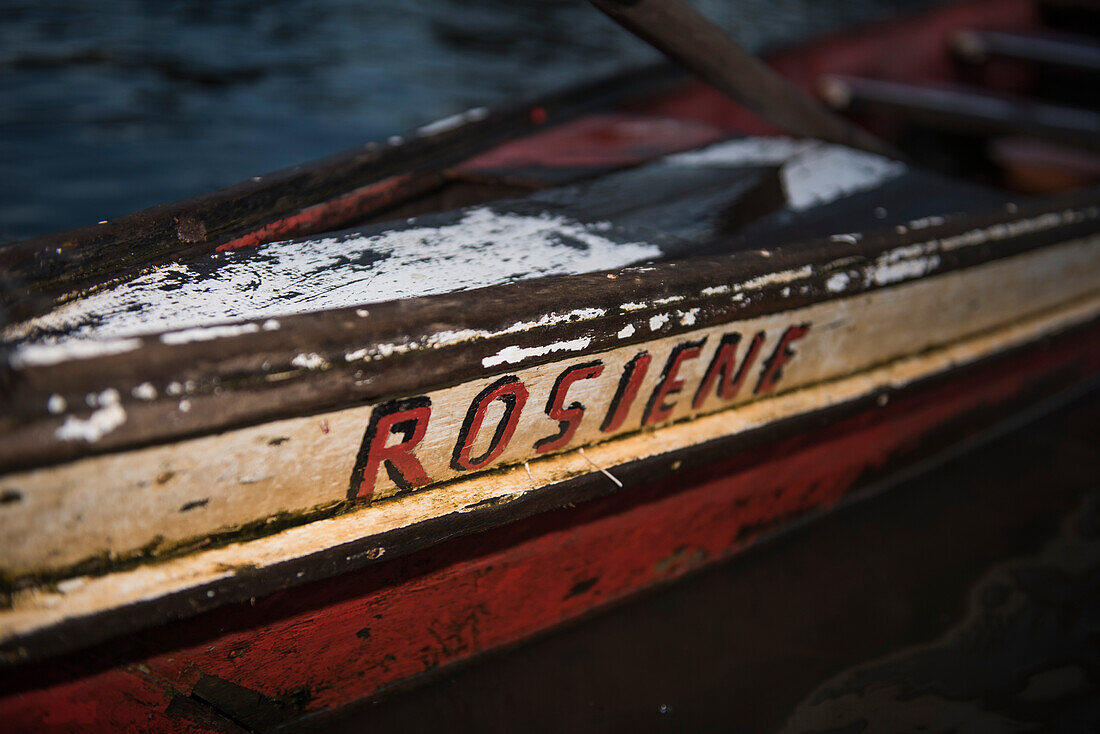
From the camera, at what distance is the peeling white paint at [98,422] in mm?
1023

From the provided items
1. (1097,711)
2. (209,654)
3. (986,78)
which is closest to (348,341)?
(209,654)

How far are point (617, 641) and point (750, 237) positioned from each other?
3.64ft

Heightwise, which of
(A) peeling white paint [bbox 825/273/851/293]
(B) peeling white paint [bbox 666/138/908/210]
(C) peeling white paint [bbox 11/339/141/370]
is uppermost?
(C) peeling white paint [bbox 11/339/141/370]

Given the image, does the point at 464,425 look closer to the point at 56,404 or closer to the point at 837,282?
the point at 56,404

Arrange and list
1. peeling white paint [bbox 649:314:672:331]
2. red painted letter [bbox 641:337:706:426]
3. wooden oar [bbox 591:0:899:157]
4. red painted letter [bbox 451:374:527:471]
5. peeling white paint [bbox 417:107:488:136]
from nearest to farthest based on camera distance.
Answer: red painted letter [bbox 451:374:527:471] < peeling white paint [bbox 649:314:672:331] < red painted letter [bbox 641:337:706:426] < wooden oar [bbox 591:0:899:157] < peeling white paint [bbox 417:107:488:136]

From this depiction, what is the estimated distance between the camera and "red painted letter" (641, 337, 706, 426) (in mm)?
1652

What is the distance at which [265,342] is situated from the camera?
1146 millimetres

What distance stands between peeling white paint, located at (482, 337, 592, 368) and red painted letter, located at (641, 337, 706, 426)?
0.27 metres

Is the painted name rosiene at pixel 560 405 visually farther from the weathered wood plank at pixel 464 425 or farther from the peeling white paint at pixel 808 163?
the peeling white paint at pixel 808 163

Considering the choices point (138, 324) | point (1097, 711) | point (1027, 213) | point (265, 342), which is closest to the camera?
point (265, 342)

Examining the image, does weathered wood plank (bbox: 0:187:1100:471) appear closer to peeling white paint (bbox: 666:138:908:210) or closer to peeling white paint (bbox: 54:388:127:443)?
peeling white paint (bbox: 54:388:127:443)

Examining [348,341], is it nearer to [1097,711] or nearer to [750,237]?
→ [750,237]

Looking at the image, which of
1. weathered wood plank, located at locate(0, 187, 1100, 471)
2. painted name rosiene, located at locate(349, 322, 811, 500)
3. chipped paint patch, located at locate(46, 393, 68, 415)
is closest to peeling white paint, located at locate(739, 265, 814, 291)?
weathered wood plank, located at locate(0, 187, 1100, 471)

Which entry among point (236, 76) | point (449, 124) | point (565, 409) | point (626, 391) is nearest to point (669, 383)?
point (626, 391)
